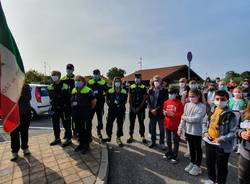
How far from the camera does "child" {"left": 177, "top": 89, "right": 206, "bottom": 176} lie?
171 inches

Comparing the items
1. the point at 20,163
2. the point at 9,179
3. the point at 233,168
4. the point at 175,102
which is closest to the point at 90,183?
the point at 9,179

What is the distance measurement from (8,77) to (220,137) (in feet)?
10.6

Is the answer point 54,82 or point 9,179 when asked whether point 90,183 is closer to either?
point 9,179

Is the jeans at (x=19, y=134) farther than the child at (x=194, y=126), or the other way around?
the jeans at (x=19, y=134)

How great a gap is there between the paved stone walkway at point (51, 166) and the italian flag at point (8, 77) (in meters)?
1.88

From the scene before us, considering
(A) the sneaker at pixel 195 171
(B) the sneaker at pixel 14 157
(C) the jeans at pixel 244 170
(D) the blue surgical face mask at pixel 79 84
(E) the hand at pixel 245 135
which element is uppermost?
(D) the blue surgical face mask at pixel 79 84

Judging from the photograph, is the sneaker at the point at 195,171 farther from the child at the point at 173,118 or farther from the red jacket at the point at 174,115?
the red jacket at the point at 174,115

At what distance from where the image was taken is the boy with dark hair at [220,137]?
3.51 metres

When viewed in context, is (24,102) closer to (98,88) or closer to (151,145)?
(98,88)

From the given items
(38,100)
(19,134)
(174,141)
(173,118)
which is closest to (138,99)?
(173,118)

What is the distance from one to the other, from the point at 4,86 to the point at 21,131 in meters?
3.21

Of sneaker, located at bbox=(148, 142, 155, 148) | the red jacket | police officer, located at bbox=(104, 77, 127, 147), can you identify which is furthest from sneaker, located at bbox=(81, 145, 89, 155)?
the red jacket

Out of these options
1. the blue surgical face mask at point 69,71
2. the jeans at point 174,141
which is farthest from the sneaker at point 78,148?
the jeans at point 174,141

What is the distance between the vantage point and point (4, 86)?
2463mm
